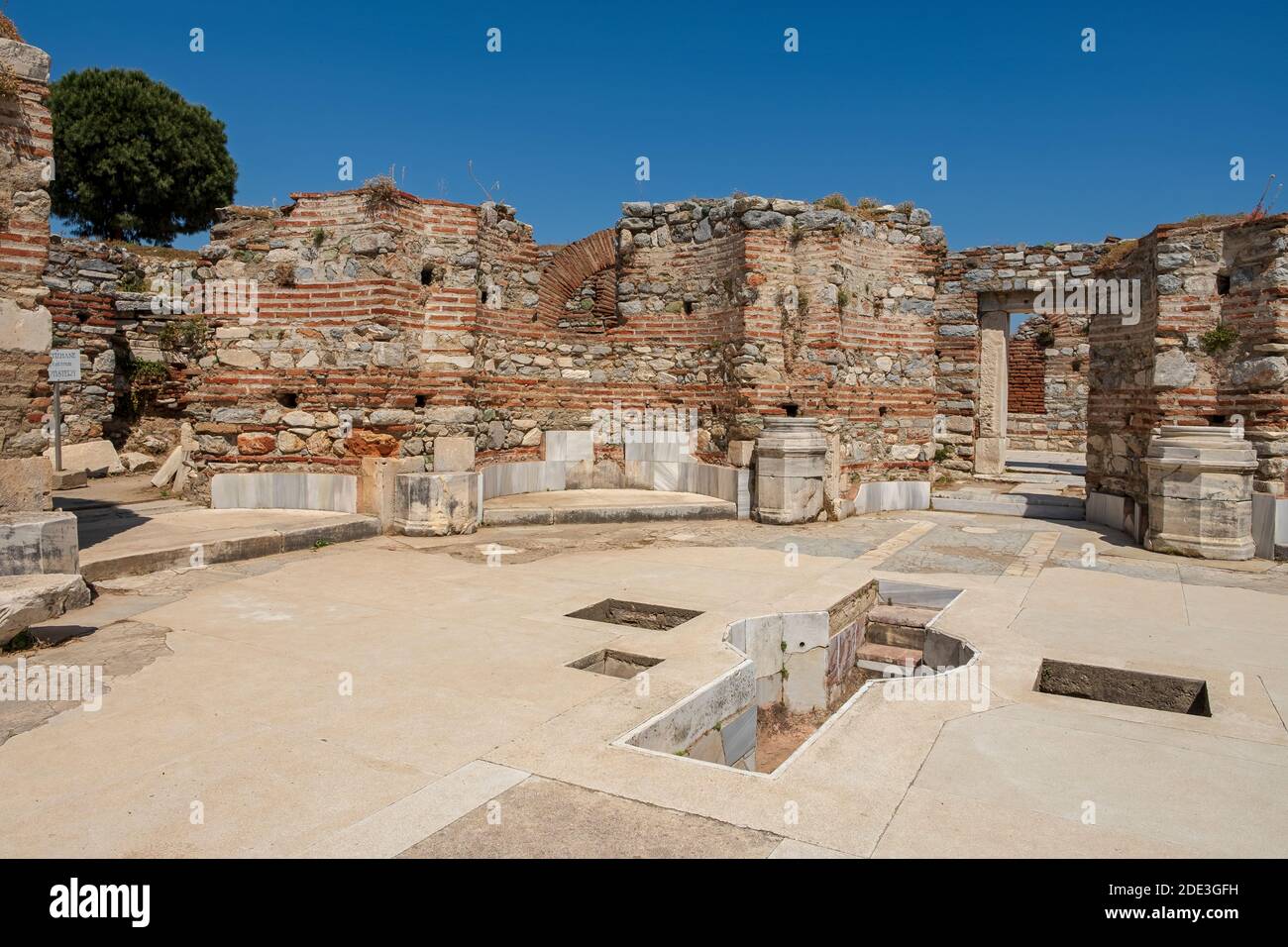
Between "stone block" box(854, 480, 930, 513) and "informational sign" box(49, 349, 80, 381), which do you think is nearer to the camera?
"stone block" box(854, 480, 930, 513)

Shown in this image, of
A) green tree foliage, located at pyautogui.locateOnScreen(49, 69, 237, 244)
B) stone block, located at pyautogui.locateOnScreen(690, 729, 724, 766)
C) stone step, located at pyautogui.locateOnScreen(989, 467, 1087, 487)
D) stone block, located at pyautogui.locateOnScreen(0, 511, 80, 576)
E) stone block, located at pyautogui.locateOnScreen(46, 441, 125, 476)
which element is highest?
green tree foliage, located at pyautogui.locateOnScreen(49, 69, 237, 244)

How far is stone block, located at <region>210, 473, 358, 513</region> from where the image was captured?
8414mm

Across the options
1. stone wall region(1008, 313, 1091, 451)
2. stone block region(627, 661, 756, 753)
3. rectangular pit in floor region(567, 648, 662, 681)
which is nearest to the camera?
stone block region(627, 661, 756, 753)

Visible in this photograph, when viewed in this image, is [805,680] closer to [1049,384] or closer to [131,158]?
[1049,384]

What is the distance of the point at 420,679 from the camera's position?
4.01 meters

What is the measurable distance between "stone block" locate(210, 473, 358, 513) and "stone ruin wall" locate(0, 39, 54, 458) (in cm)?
290

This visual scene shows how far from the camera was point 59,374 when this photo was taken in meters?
11.1

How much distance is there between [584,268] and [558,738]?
921 cm

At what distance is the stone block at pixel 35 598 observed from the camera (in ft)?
14.8

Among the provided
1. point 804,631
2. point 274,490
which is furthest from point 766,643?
point 274,490

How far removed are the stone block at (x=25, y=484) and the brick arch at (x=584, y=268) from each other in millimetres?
6627

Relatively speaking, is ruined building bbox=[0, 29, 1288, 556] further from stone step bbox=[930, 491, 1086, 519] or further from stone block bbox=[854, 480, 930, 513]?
stone step bbox=[930, 491, 1086, 519]

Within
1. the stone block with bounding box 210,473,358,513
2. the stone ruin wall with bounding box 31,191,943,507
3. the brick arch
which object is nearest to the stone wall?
the stone ruin wall with bounding box 31,191,943,507
